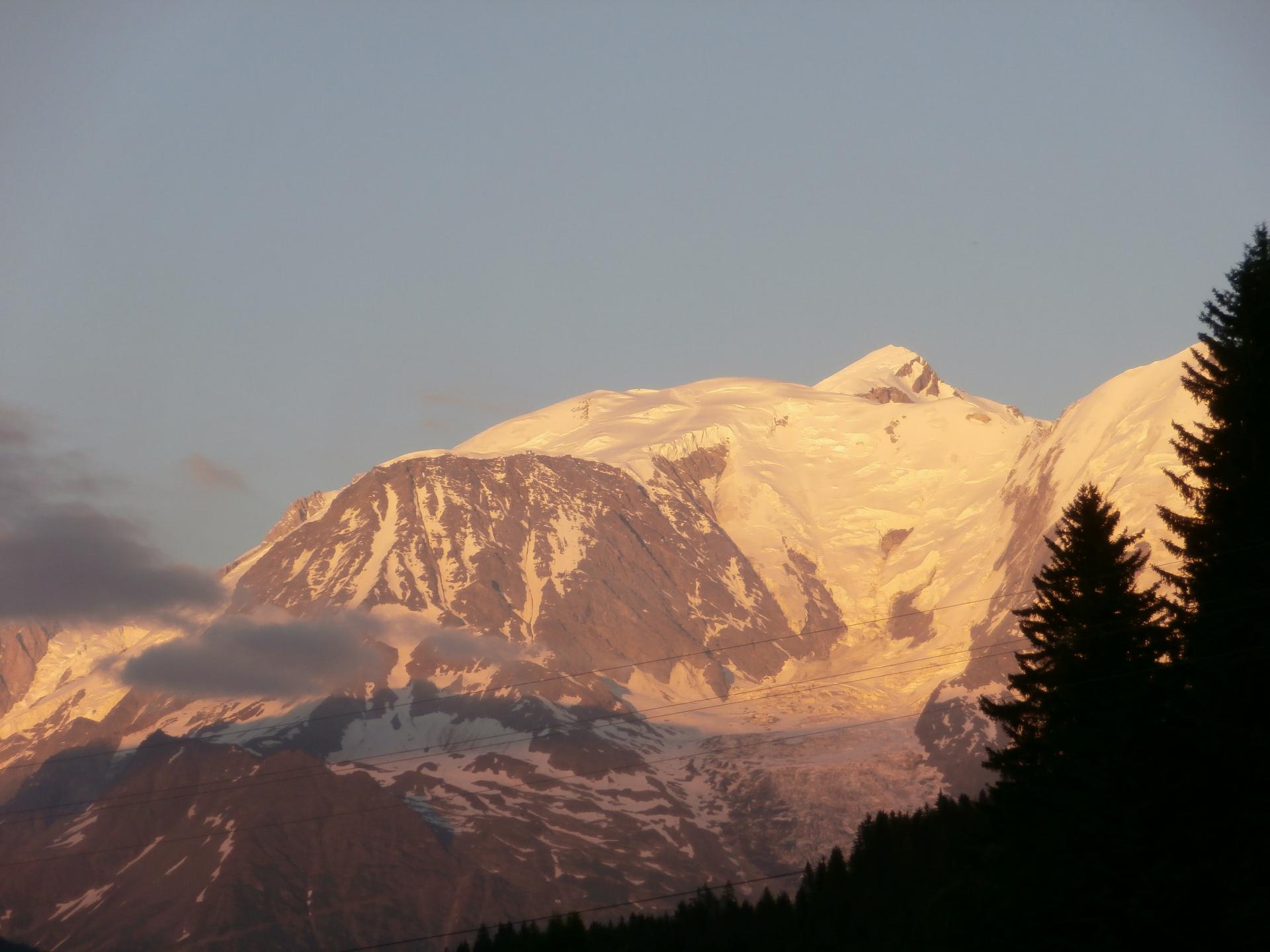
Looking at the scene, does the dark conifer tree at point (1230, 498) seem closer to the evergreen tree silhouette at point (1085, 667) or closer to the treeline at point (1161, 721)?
the treeline at point (1161, 721)

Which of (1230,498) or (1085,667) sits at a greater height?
(1230,498)

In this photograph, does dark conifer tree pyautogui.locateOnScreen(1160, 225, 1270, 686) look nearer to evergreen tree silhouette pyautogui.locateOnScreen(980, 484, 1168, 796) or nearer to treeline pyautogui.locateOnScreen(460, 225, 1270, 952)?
treeline pyautogui.locateOnScreen(460, 225, 1270, 952)

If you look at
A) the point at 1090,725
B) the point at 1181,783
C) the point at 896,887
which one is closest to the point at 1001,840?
the point at 1090,725

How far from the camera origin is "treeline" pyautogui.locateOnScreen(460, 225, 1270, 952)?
149 ft

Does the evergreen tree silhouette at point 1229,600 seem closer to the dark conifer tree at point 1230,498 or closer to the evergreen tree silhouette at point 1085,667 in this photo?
the dark conifer tree at point 1230,498

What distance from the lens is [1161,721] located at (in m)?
47.6

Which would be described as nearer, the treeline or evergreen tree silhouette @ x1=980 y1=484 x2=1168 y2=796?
the treeline

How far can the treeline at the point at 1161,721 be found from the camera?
1783 inches

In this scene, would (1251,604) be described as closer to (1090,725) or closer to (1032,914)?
(1090,725)

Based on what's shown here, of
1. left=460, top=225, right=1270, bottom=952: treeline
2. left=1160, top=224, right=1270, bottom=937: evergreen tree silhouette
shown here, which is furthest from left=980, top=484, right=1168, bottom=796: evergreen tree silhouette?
left=1160, top=224, right=1270, bottom=937: evergreen tree silhouette

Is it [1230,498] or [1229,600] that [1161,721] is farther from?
[1230,498]

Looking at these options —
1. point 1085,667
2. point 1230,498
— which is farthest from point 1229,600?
point 1085,667

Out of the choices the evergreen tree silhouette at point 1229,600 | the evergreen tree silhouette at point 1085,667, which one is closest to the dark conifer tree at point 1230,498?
the evergreen tree silhouette at point 1229,600

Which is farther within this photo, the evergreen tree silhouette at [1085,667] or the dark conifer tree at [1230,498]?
the evergreen tree silhouette at [1085,667]
